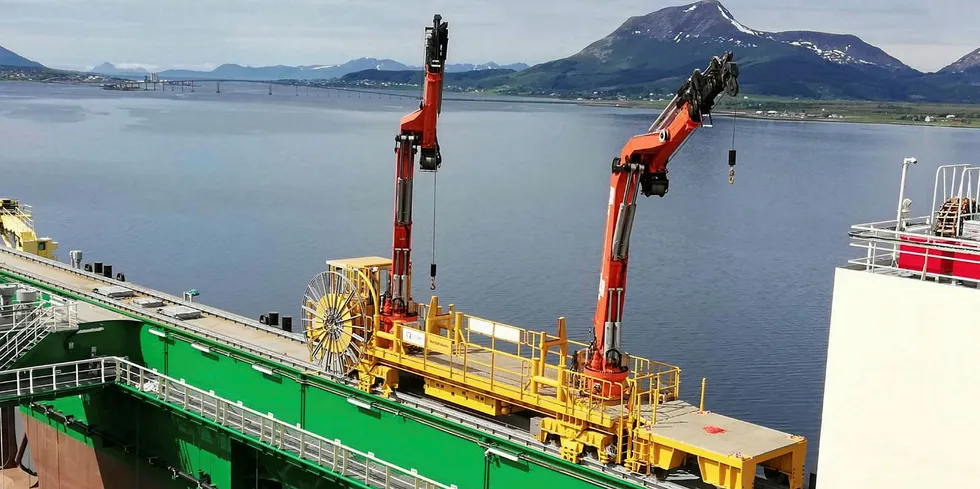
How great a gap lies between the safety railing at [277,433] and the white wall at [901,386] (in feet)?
31.7

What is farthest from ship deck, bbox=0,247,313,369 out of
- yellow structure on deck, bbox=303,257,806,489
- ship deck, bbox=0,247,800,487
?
yellow structure on deck, bbox=303,257,806,489

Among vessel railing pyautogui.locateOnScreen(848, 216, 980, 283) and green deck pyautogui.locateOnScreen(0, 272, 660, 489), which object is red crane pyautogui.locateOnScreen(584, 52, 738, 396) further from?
vessel railing pyautogui.locateOnScreen(848, 216, 980, 283)

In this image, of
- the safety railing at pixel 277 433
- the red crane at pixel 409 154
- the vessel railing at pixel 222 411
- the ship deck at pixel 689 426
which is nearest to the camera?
the ship deck at pixel 689 426

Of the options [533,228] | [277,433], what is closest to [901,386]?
[277,433]

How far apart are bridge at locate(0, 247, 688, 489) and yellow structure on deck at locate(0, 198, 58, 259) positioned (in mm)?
15709

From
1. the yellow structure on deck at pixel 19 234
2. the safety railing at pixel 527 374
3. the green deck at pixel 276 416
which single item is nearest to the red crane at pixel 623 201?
the safety railing at pixel 527 374

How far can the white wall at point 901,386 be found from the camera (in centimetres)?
1426

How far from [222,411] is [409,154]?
831 cm

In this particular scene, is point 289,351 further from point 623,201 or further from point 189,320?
point 623,201

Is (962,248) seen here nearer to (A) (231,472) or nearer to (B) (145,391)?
(A) (231,472)

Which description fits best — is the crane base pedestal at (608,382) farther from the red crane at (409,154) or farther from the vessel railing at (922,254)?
the red crane at (409,154)

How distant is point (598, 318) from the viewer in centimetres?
2139

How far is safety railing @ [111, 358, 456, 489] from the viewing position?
76.6 ft

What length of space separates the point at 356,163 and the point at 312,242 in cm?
4752
